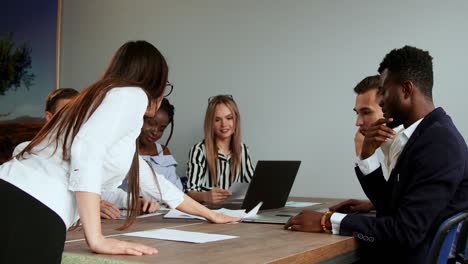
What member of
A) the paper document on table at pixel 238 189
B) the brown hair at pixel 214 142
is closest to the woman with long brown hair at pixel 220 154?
the brown hair at pixel 214 142

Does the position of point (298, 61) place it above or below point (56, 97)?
above

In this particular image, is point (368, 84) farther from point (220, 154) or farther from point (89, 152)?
point (89, 152)

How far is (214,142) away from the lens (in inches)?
148

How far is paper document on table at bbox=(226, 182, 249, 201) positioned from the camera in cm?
297

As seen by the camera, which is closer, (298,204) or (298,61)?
(298,204)

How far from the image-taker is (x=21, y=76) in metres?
4.55

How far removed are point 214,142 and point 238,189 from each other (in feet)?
2.73

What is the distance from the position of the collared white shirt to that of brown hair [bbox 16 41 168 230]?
679 millimetres

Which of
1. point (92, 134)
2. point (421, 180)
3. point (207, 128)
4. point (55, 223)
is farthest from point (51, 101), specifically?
point (55, 223)

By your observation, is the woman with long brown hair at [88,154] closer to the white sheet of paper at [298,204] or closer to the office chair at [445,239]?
the office chair at [445,239]

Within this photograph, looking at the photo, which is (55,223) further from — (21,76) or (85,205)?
(21,76)

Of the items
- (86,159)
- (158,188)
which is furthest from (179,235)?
(86,159)

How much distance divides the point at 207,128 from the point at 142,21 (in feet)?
4.79

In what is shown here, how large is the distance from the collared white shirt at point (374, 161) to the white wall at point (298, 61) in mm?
1290
